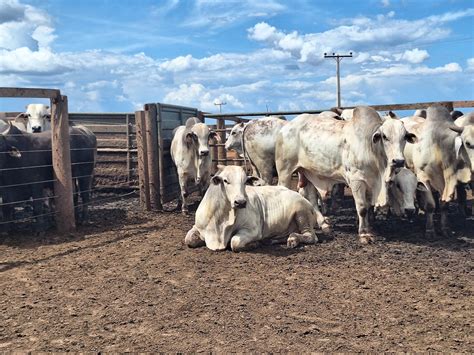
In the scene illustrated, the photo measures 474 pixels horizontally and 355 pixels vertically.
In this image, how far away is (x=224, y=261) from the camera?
20.0 feet

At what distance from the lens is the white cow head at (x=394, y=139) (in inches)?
263

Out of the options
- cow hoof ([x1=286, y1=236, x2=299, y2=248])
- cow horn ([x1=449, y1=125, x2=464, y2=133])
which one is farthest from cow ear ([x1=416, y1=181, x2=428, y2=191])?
cow hoof ([x1=286, y1=236, x2=299, y2=248])

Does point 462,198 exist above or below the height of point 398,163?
below

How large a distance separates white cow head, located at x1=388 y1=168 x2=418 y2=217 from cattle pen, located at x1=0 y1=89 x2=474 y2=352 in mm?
478

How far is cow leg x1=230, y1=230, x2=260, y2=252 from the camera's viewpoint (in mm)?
6414

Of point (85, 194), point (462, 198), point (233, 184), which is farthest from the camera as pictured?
point (85, 194)

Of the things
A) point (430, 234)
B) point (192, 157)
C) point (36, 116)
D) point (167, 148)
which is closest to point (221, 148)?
point (167, 148)

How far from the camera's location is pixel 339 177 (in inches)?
304

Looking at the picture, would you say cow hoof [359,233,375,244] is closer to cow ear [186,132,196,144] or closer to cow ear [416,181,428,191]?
cow ear [416,181,428,191]

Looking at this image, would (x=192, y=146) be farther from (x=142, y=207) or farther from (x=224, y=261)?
(x=224, y=261)

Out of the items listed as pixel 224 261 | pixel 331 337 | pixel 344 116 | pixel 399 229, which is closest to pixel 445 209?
pixel 399 229

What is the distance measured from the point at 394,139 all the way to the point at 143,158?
16.6 ft

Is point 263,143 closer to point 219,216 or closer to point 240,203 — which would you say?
point 219,216

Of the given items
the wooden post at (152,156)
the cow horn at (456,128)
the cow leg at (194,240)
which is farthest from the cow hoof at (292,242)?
the wooden post at (152,156)
